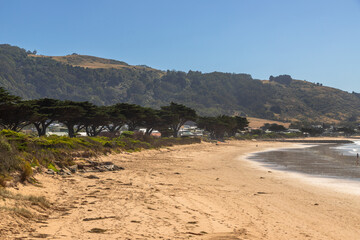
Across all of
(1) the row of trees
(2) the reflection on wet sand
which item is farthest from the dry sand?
(1) the row of trees

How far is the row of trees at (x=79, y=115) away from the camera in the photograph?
34.1 m

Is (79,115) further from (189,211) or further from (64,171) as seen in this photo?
(189,211)

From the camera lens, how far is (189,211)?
10.4 m

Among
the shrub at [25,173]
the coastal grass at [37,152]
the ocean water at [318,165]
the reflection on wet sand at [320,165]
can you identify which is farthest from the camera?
the reflection on wet sand at [320,165]

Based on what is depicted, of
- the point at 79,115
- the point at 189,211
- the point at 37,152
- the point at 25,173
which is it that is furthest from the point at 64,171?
the point at 79,115

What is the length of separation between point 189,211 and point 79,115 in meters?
Answer: 37.3

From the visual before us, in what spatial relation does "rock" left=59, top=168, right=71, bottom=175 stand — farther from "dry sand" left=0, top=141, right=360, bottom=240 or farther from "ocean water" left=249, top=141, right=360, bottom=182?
"ocean water" left=249, top=141, right=360, bottom=182

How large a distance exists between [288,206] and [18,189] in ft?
32.2

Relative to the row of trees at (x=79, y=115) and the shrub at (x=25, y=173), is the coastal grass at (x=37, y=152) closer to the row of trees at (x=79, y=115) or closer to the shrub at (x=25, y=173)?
the shrub at (x=25, y=173)

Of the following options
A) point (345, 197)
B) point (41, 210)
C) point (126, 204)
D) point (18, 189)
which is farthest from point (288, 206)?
point (18, 189)

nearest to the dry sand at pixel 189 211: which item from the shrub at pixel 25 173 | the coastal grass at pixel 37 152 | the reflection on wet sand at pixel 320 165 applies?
the shrub at pixel 25 173

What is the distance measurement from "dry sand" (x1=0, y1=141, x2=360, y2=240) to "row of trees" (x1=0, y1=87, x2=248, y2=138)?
21592 millimetres

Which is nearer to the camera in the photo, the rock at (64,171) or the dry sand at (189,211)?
the dry sand at (189,211)

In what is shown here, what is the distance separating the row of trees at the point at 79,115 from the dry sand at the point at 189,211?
2159 cm
